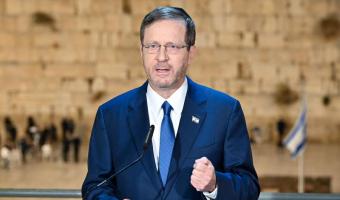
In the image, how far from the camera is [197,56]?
1903 cm

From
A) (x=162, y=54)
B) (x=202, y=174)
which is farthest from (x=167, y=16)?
(x=202, y=174)

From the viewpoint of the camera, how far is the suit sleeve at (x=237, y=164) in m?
2.67

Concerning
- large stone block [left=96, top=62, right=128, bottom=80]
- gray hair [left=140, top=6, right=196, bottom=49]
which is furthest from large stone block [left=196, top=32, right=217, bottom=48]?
gray hair [left=140, top=6, right=196, bottom=49]

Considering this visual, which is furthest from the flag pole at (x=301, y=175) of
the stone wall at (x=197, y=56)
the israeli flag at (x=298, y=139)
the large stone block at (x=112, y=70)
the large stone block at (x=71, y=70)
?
the large stone block at (x=71, y=70)

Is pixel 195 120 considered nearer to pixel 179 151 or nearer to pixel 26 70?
pixel 179 151

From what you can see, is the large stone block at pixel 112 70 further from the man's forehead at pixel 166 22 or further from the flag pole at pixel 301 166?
the man's forehead at pixel 166 22

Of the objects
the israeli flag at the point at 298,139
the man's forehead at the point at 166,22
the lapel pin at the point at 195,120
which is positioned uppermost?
the man's forehead at the point at 166,22

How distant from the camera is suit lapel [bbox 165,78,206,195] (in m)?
2.73

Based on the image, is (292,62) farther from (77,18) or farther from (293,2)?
(77,18)

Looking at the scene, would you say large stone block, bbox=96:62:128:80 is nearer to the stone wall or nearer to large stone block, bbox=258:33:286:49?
the stone wall

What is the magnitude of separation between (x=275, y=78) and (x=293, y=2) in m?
1.70

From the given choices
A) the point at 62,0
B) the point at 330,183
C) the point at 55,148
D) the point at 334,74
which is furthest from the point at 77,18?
the point at 330,183

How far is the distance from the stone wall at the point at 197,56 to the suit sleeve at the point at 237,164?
638 inches

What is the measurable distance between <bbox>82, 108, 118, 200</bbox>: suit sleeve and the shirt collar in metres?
0.18
